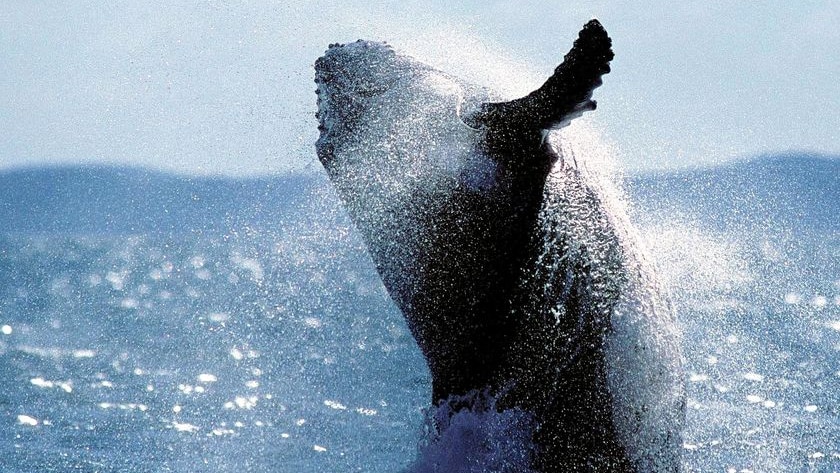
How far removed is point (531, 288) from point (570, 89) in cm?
105

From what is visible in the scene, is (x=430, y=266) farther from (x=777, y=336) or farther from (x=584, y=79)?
(x=777, y=336)

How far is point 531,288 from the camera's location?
14.2 ft

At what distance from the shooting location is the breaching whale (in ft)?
14.0

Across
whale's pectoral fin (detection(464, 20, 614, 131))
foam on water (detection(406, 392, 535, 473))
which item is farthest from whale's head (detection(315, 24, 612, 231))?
foam on water (detection(406, 392, 535, 473))

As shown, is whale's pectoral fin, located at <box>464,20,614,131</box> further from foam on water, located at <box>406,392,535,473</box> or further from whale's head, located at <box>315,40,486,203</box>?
foam on water, located at <box>406,392,535,473</box>

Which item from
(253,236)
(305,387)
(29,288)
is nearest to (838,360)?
(305,387)

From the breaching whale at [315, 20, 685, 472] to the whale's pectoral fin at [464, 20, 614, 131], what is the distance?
0.01 metres

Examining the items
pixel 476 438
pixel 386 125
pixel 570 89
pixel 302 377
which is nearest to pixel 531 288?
pixel 476 438

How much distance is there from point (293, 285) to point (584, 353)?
43.0 m

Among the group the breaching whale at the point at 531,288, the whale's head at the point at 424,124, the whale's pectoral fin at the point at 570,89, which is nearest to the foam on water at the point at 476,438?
the breaching whale at the point at 531,288

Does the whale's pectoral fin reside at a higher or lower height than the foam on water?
higher

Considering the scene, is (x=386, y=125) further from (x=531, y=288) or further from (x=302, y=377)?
(x=302, y=377)

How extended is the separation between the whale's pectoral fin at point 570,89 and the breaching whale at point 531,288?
14 mm

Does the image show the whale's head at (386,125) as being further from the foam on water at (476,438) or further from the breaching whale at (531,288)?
the foam on water at (476,438)
